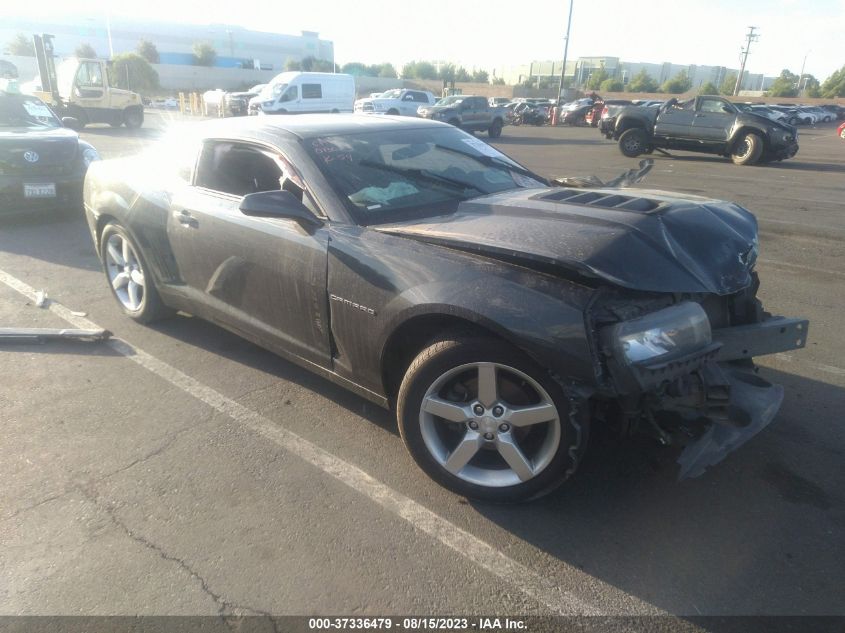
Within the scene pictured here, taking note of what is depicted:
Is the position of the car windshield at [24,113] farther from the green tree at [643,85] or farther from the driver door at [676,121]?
the green tree at [643,85]

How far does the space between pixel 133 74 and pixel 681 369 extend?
187ft

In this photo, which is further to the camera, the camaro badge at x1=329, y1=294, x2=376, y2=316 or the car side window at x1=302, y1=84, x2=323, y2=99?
the car side window at x1=302, y1=84, x2=323, y2=99

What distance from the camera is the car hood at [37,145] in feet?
25.1

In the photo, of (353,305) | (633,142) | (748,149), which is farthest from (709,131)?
(353,305)

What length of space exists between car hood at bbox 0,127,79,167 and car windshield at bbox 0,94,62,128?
43cm

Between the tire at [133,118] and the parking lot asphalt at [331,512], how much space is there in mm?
22927

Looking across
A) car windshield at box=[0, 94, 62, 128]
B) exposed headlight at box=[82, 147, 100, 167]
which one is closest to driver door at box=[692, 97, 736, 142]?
exposed headlight at box=[82, 147, 100, 167]

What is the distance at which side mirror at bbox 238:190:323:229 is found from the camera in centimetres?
292

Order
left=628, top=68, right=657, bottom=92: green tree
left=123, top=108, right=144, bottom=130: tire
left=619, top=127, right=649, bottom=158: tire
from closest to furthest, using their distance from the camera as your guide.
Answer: left=619, top=127, right=649, bottom=158: tire → left=123, top=108, right=144, bottom=130: tire → left=628, top=68, right=657, bottom=92: green tree

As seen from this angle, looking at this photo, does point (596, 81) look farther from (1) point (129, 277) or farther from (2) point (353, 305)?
(2) point (353, 305)

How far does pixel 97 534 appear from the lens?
8.36 feet

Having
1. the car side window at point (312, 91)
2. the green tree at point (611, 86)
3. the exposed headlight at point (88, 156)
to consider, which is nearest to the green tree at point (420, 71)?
the green tree at point (611, 86)

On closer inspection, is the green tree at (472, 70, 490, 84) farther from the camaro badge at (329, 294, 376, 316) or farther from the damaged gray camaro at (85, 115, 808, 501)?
the camaro badge at (329, 294, 376, 316)

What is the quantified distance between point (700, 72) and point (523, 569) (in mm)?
163120
